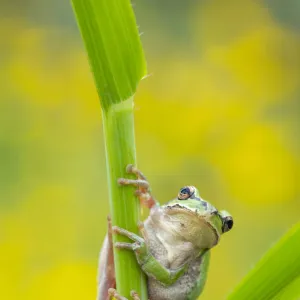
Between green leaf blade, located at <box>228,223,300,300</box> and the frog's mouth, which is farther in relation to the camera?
the frog's mouth

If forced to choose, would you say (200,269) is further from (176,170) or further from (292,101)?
(292,101)

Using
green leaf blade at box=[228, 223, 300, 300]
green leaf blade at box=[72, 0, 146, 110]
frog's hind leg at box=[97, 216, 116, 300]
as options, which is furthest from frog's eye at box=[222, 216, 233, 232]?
green leaf blade at box=[72, 0, 146, 110]

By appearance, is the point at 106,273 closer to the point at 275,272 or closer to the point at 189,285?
the point at 189,285

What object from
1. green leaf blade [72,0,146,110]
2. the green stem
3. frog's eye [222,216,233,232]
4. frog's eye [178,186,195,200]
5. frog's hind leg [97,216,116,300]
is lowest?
frog's hind leg [97,216,116,300]

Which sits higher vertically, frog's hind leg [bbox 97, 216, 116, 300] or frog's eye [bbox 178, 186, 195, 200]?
frog's eye [bbox 178, 186, 195, 200]

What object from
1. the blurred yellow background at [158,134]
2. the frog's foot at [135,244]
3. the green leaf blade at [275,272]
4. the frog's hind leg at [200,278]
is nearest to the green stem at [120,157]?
the frog's foot at [135,244]

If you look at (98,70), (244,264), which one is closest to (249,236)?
(244,264)

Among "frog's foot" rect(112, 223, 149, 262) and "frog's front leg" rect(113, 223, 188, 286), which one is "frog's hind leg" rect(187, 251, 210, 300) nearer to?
"frog's front leg" rect(113, 223, 188, 286)
